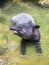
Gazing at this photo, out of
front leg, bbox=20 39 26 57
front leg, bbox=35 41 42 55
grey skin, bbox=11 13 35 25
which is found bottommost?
front leg, bbox=20 39 26 57

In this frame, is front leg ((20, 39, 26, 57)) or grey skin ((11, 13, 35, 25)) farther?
grey skin ((11, 13, 35, 25))

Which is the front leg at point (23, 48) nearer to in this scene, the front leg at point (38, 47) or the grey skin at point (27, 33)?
the grey skin at point (27, 33)

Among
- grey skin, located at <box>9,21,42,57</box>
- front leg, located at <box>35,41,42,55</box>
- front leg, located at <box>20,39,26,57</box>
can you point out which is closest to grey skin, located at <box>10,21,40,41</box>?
grey skin, located at <box>9,21,42,57</box>

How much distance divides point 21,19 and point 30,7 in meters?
1.33

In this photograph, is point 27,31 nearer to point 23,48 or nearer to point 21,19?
point 23,48

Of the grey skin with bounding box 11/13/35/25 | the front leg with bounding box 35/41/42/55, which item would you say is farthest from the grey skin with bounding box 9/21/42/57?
the grey skin with bounding box 11/13/35/25

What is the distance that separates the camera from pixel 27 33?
619 cm

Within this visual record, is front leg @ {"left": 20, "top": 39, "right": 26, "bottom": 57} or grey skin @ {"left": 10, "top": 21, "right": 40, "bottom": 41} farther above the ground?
grey skin @ {"left": 10, "top": 21, "right": 40, "bottom": 41}

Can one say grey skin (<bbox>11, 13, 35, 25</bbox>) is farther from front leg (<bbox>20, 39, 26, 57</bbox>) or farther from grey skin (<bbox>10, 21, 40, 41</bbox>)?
front leg (<bbox>20, 39, 26, 57</bbox>)

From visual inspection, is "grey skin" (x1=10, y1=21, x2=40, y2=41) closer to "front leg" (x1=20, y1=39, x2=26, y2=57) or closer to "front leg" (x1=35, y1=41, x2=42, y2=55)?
"front leg" (x1=35, y1=41, x2=42, y2=55)

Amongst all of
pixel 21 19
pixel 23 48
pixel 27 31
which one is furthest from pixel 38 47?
pixel 21 19

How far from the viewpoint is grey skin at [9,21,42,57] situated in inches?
241

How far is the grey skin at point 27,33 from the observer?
6133 mm

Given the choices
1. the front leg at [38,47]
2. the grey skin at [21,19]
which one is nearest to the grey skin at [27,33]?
the front leg at [38,47]
